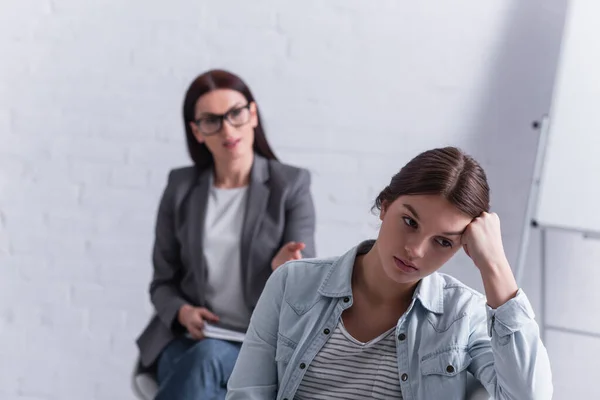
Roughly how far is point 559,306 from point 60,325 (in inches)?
66.9

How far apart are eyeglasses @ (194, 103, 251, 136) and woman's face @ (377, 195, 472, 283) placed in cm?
84

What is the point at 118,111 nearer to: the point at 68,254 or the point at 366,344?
the point at 68,254

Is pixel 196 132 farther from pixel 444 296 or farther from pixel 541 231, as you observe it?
pixel 541 231

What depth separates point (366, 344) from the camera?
1.60 metres

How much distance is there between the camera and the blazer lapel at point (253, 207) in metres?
2.25

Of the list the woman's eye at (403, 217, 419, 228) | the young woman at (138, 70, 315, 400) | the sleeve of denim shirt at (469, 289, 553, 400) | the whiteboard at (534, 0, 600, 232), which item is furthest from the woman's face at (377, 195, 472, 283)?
the whiteboard at (534, 0, 600, 232)

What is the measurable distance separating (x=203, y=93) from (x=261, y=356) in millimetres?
912

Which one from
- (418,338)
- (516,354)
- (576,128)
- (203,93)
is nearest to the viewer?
(516,354)

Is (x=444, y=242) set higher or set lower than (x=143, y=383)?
higher

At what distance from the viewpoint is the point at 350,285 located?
5.36ft

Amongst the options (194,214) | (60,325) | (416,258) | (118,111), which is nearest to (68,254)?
(60,325)

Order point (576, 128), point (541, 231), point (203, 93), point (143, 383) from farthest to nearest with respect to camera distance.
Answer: point (541, 231) → point (576, 128) → point (203, 93) → point (143, 383)

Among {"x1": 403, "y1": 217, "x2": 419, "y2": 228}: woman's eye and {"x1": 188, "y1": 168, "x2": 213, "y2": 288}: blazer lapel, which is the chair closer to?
{"x1": 188, "y1": 168, "x2": 213, "y2": 288}: blazer lapel

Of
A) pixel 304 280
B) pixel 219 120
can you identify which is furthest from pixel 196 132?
pixel 304 280
